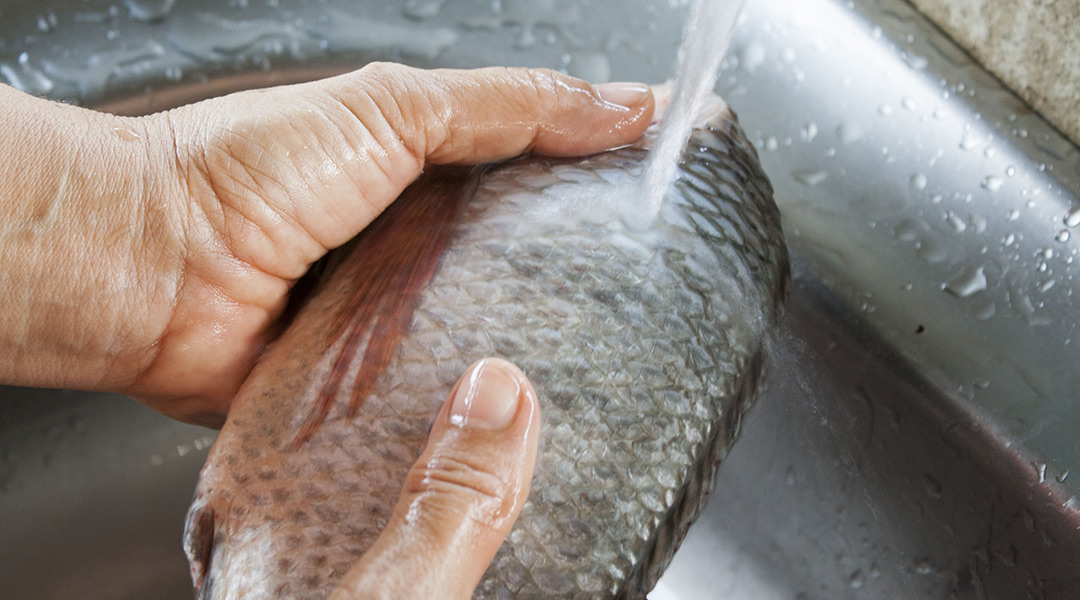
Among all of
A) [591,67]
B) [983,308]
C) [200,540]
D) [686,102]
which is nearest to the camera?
[200,540]

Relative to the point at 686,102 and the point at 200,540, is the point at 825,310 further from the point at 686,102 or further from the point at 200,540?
the point at 200,540

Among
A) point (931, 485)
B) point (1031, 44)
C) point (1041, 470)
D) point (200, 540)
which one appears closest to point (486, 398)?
point (200, 540)

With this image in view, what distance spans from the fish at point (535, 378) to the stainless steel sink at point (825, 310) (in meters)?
0.21

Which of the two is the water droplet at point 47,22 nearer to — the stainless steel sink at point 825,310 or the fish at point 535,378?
the stainless steel sink at point 825,310

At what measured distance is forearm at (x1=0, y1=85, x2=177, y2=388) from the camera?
88cm

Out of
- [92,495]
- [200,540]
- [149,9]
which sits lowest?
[92,495]

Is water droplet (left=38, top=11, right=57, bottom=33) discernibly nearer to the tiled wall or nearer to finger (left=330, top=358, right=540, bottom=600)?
finger (left=330, top=358, right=540, bottom=600)

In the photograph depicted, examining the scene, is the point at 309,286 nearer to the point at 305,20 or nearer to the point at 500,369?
the point at 500,369

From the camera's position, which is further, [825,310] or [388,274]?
[825,310]

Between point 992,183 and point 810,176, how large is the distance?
1.01 ft

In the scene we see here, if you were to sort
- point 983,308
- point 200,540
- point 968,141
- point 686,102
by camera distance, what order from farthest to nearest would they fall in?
point 968,141 → point 983,308 → point 686,102 → point 200,540

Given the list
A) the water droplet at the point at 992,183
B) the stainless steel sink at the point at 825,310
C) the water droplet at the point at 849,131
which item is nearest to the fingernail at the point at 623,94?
the stainless steel sink at the point at 825,310

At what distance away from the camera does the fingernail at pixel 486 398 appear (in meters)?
0.72

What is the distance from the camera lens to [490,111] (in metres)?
0.97
